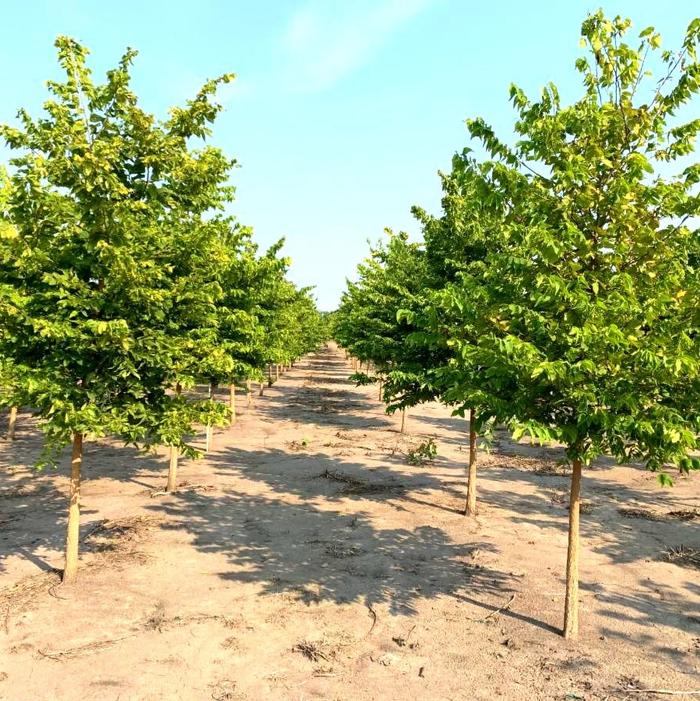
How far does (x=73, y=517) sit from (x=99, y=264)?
4.21 m

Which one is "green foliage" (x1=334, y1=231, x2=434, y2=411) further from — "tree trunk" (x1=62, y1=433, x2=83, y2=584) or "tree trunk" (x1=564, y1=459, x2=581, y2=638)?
"tree trunk" (x1=62, y1=433, x2=83, y2=584)

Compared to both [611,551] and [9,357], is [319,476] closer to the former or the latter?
[611,551]

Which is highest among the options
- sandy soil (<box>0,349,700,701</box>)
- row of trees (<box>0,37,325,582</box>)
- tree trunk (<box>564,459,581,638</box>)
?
row of trees (<box>0,37,325,582</box>)

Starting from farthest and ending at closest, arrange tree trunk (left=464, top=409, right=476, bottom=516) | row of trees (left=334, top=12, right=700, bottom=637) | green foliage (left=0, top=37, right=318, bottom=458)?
tree trunk (left=464, top=409, right=476, bottom=516)
green foliage (left=0, top=37, right=318, bottom=458)
row of trees (left=334, top=12, right=700, bottom=637)

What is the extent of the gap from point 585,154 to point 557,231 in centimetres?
126

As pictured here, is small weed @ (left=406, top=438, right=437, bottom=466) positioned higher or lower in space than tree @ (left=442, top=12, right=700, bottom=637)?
lower

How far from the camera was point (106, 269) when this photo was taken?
26.3ft

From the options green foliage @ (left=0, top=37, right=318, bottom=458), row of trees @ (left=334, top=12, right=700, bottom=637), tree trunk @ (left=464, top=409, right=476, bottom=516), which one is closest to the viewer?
row of trees @ (left=334, top=12, right=700, bottom=637)

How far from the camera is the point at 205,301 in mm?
8555

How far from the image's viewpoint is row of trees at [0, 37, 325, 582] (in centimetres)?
755

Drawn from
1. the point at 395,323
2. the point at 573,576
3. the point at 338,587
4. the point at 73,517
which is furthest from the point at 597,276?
the point at 395,323

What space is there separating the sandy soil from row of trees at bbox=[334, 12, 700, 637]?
1410 millimetres

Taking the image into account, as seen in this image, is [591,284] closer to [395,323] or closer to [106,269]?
[106,269]

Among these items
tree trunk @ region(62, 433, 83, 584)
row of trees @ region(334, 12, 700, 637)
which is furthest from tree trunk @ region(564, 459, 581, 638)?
tree trunk @ region(62, 433, 83, 584)
